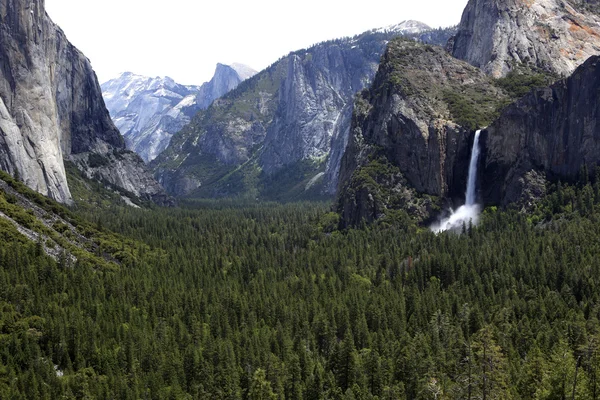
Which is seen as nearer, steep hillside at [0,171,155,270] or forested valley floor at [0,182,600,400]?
forested valley floor at [0,182,600,400]

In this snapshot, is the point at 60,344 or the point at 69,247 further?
the point at 69,247

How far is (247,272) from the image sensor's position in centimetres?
17500

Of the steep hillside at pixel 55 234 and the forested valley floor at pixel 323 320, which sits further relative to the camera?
the steep hillside at pixel 55 234

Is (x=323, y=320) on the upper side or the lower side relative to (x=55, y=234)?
lower

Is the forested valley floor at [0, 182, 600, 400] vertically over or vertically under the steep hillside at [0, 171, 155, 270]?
under

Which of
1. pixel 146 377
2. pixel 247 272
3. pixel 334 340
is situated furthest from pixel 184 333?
pixel 247 272

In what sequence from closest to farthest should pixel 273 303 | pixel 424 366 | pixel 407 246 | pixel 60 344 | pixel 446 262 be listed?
1. pixel 424 366
2. pixel 60 344
3. pixel 273 303
4. pixel 446 262
5. pixel 407 246

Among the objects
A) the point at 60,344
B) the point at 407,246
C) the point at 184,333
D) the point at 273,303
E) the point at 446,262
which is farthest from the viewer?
the point at 407,246

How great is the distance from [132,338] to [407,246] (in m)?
88.0

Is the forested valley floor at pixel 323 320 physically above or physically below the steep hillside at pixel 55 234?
below

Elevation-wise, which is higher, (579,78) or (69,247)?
(579,78)

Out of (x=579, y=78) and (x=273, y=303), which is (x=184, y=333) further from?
(x=579, y=78)

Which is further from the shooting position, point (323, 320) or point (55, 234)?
point (55, 234)

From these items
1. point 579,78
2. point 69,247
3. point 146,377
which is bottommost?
point 146,377
